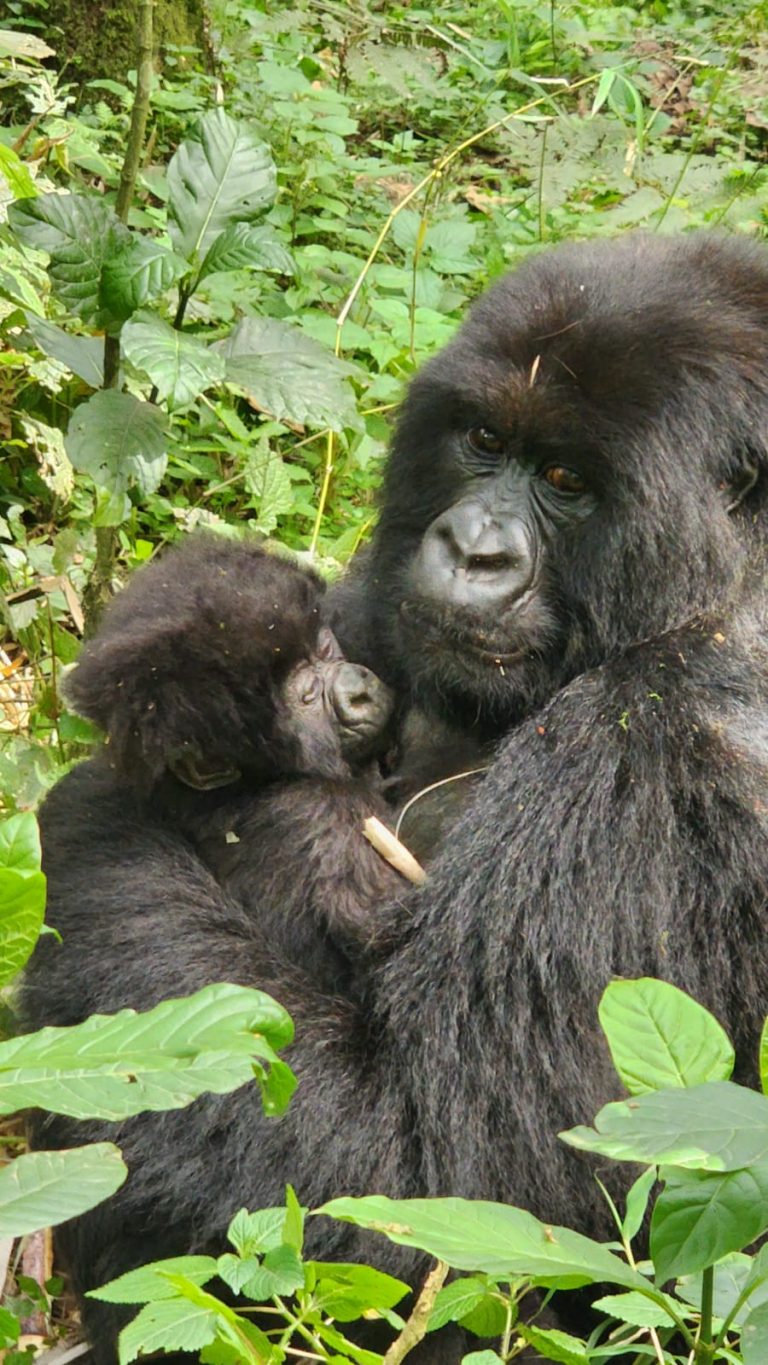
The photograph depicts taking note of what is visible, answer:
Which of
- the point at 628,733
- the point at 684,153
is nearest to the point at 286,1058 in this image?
the point at 628,733

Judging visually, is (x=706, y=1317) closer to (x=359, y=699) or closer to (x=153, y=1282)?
(x=153, y=1282)

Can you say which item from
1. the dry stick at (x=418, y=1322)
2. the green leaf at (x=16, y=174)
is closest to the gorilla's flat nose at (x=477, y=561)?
the green leaf at (x=16, y=174)

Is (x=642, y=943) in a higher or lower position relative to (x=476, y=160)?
higher

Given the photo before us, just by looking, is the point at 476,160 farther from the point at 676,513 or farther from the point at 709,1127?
the point at 709,1127

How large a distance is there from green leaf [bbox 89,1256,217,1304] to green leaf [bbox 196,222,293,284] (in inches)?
90.9

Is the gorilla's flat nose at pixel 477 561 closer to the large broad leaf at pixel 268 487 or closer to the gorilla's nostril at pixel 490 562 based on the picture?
the gorilla's nostril at pixel 490 562

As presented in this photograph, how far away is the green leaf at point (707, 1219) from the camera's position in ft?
4.77

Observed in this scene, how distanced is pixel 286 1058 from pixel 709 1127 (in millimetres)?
1418

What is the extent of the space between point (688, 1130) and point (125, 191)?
10.0 ft

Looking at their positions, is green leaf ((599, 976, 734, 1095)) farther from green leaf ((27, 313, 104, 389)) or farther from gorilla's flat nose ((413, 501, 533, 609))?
green leaf ((27, 313, 104, 389))

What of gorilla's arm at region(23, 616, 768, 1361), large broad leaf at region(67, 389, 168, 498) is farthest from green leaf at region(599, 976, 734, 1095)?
Answer: large broad leaf at region(67, 389, 168, 498)

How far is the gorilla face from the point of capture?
295 centimetres

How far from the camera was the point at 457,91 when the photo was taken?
7.89 metres

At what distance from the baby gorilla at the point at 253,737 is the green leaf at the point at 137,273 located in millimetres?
572
